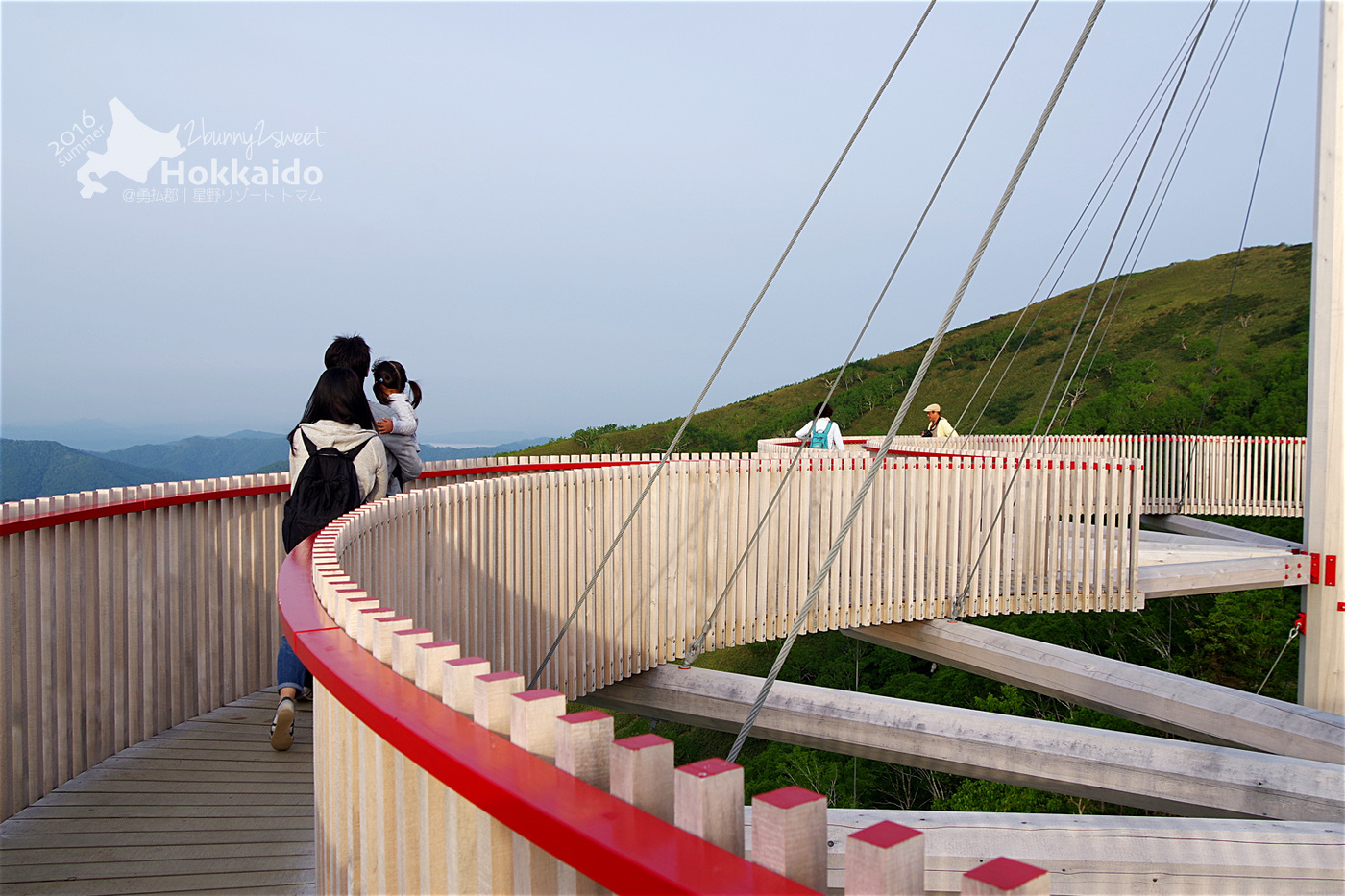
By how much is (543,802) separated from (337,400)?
4.10m

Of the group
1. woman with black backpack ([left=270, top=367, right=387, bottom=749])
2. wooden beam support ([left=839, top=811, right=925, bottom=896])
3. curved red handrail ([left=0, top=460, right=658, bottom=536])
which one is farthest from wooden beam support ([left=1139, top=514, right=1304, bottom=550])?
wooden beam support ([left=839, top=811, right=925, bottom=896])

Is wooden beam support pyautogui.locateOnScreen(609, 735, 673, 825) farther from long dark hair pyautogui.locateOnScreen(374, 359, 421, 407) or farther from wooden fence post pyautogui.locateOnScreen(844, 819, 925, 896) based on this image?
long dark hair pyautogui.locateOnScreen(374, 359, 421, 407)

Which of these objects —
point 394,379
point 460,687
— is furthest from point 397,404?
point 460,687

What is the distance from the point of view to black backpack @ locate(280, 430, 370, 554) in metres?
4.88

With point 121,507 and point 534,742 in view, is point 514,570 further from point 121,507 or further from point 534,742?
point 534,742

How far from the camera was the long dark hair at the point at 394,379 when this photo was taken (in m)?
6.76

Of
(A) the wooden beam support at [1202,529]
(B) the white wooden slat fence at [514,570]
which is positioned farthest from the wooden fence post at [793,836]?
(A) the wooden beam support at [1202,529]

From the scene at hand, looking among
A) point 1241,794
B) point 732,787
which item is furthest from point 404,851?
point 1241,794

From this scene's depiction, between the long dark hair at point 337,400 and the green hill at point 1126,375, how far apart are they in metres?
32.4

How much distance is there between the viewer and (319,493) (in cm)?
491

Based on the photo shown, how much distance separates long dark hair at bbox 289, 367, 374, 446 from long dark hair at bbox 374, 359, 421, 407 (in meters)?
1.73

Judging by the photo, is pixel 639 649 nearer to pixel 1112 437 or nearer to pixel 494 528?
pixel 494 528

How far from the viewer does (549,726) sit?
1424 millimetres

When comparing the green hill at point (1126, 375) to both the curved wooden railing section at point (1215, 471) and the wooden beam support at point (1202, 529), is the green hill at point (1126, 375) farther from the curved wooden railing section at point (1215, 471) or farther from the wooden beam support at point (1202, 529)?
the wooden beam support at point (1202, 529)
